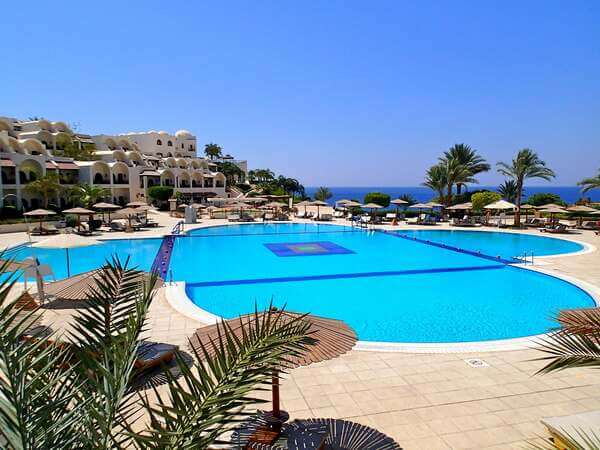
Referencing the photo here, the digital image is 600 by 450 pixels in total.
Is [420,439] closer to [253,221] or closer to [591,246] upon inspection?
[591,246]

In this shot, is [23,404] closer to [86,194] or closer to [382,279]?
[382,279]

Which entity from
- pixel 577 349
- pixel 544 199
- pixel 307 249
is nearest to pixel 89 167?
pixel 307 249

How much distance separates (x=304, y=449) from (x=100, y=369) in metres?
2.90

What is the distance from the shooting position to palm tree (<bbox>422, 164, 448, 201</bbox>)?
36.7 meters

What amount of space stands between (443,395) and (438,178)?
33.1 metres

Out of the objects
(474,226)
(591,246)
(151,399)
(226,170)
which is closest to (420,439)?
(151,399)

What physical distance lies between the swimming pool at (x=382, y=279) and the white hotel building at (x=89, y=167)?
50.7 ft

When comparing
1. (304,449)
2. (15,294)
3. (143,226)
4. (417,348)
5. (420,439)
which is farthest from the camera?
(143,226)

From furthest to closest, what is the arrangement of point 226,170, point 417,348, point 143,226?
point 226,170
point 143,226
point 417,348

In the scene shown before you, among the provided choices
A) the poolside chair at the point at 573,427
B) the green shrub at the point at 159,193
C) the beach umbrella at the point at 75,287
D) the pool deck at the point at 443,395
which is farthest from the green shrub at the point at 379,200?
the poolside chair at the point at 573,427

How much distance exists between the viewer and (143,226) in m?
29.9

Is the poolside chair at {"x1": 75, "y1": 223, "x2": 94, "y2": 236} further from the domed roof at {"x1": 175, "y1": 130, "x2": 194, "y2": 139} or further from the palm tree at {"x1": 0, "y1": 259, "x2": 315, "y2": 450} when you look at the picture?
the domed roof at {"x1": 175, "y1": 130, "x2": 194, "y2": 139}

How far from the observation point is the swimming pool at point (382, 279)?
11.7 metres

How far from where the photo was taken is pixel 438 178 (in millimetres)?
37062
